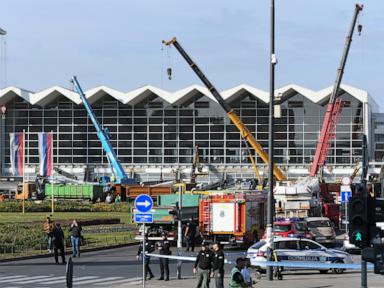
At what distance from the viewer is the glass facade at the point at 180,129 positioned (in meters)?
97.7

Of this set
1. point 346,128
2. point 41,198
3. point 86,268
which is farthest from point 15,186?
point 86,268

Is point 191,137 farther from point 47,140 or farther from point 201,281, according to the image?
point 201,281

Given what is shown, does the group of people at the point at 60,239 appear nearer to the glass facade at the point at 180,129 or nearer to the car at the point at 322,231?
the car at the point at 322,231

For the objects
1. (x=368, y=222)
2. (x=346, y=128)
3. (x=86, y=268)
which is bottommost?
(x=86, y=268)

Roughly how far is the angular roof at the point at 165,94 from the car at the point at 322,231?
174 feet

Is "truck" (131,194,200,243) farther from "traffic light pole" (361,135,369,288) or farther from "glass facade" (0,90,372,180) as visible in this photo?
"glass facade" (0,90,372,180)

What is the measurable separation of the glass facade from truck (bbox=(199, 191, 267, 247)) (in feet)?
183

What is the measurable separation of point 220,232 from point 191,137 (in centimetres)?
6388

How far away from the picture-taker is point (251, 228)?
38812 millimetres

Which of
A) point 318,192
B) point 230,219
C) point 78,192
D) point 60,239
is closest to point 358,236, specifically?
point 60,239

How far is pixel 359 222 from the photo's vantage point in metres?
12.7

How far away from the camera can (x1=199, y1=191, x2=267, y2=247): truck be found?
38031 millimetres

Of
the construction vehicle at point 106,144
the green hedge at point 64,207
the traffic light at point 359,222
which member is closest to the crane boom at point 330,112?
the green hedge at point 64,207

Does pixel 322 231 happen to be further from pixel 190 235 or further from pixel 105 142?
pixel 105 142
